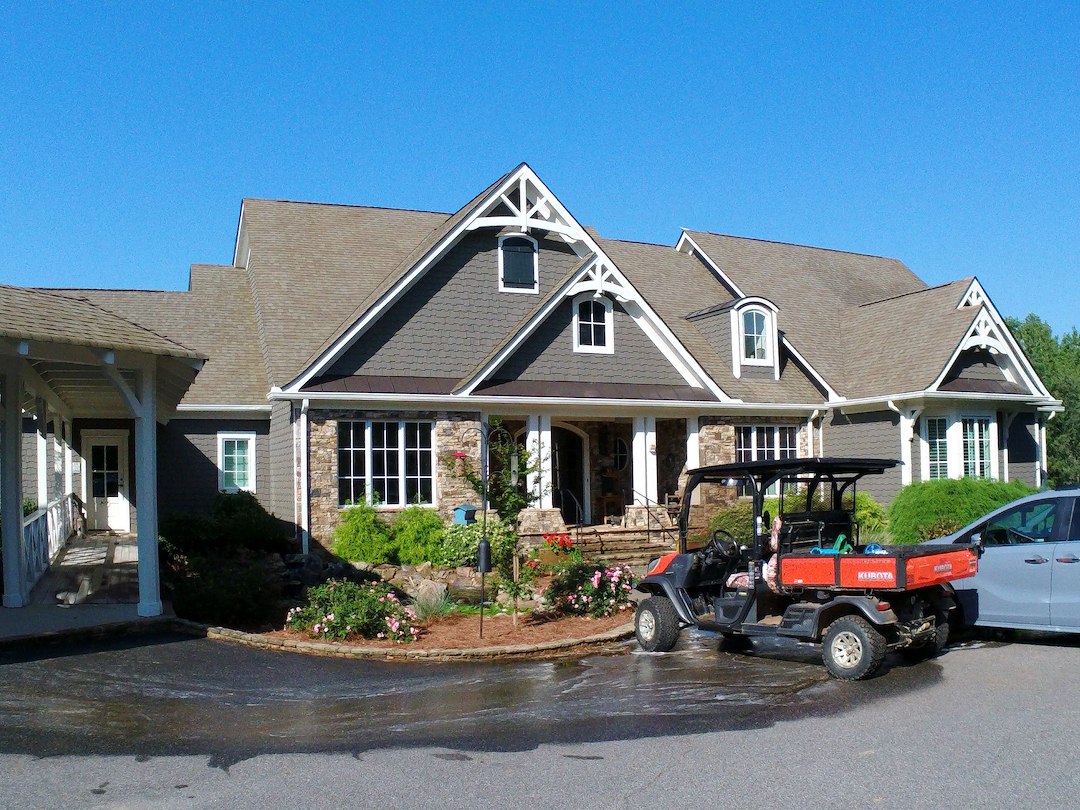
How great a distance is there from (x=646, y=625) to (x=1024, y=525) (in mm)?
4412

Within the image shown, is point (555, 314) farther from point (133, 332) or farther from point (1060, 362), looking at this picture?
point (1060, 362)

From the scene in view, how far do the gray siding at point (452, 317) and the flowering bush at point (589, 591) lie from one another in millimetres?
7001

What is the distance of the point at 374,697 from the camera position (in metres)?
9.14

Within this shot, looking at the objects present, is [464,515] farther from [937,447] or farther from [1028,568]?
[937,447]

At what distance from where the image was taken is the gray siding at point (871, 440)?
21.9m

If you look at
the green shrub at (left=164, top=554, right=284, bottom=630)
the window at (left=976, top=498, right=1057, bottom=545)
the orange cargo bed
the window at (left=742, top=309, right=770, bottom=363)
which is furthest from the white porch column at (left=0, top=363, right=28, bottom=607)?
the window at (left=742, top=309, right=770, bottom=363)

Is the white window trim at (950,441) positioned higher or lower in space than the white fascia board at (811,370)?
lower

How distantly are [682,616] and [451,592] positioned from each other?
559cm

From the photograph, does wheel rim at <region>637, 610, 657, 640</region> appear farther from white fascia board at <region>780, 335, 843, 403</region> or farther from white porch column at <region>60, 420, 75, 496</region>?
white porch column at <region>60, 420, 75, 496</region>

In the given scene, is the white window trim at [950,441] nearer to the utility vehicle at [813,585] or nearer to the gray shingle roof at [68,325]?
the utility vehicle at [813,585]

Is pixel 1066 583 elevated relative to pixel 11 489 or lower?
lower

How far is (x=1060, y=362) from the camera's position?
41.2m

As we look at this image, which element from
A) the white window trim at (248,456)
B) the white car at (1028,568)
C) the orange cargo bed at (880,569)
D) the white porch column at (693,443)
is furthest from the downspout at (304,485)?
the white car at (1028,568)

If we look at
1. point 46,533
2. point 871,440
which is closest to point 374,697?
point 46,533
